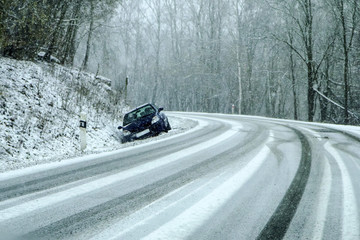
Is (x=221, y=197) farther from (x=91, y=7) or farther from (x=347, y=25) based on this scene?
(x=347, y=25)

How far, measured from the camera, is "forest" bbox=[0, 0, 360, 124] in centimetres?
1286

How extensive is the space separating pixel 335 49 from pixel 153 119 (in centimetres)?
1861

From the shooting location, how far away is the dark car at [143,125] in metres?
9.48

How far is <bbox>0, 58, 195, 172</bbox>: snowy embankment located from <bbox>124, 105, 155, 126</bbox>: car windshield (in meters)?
0.77

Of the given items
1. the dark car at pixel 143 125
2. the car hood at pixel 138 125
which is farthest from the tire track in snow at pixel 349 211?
the car hood at pixel 138 125

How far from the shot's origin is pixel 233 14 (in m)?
28.1

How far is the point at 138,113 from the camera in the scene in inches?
415

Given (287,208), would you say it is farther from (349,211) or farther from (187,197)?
(187,197)

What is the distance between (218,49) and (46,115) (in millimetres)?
25807

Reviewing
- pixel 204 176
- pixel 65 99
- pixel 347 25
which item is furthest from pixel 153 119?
pixel 347 25

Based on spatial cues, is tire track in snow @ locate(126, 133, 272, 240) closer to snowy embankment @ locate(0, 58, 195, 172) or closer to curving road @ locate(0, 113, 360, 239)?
curving road @ locate(0, 113, 360, 239)

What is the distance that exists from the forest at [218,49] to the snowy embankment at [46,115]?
121 cm

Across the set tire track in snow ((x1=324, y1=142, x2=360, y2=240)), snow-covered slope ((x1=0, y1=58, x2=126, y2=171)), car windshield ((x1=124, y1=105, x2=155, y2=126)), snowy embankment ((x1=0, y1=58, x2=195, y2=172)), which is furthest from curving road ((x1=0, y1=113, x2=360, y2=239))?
car windshield ((x1=124, y1=105, x2=155, y2=126))

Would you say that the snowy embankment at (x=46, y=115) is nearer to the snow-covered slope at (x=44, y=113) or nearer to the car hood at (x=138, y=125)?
the snow-covered slope at (x=44, y=113)
